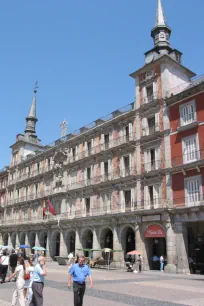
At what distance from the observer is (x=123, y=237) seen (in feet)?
106

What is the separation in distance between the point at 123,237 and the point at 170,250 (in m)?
6.66

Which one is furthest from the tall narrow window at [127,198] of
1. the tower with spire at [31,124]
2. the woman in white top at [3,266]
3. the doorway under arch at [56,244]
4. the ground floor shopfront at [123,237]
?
the tower with spire at [31,124]

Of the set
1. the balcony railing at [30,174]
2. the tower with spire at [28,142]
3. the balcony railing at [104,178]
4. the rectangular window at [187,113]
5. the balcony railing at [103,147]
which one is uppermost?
the tower with spire at [28,142]

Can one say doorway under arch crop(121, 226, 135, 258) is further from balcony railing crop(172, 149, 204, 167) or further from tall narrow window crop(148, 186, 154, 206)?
balcony railing crop(172, 149, 204, 167)

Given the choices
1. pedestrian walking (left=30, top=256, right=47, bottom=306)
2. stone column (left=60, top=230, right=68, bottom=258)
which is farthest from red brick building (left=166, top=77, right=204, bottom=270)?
pedestrian walking (left=30, top=256, right=47, bottom=306)

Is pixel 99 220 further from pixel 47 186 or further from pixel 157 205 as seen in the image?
pixel 47 186

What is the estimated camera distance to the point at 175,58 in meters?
34.0

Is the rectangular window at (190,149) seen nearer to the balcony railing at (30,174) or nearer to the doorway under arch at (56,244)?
the doorway under arch at (56,244)

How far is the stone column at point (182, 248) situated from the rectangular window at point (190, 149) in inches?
220

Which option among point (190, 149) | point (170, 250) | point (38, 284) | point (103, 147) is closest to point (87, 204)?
point (103, 147)

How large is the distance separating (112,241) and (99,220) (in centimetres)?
284

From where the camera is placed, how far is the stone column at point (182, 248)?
26.0 m

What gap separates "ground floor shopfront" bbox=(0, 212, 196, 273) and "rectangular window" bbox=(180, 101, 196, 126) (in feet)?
27.7

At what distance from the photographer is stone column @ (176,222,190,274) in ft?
85.4
